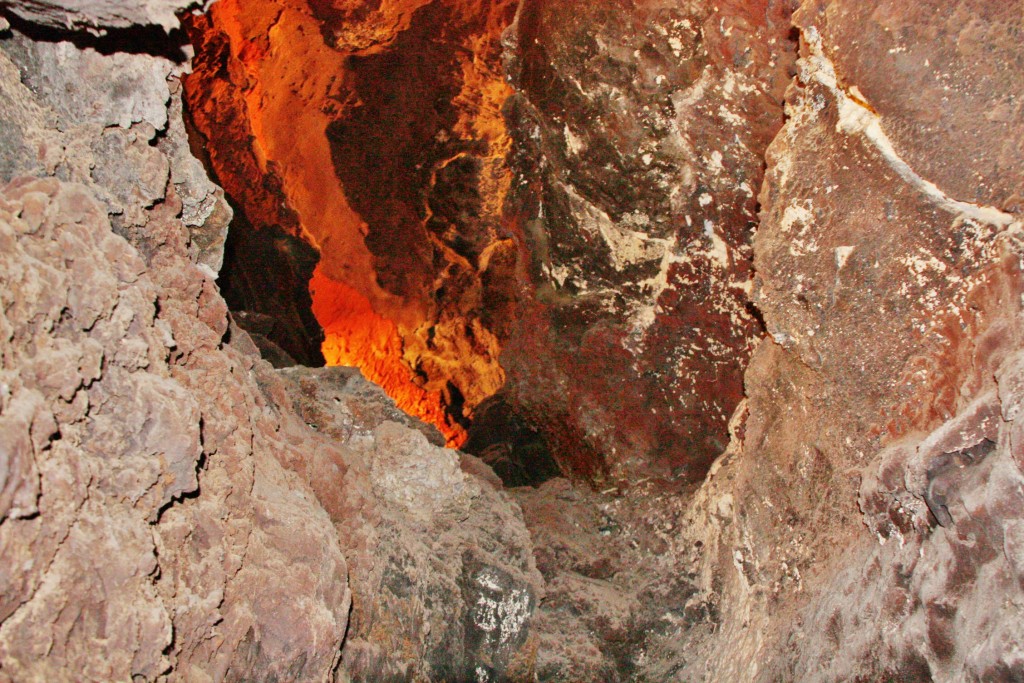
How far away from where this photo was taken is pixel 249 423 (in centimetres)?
175

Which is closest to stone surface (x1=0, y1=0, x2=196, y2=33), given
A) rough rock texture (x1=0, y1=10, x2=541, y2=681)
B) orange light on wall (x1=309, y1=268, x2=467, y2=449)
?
rough rock texture (x1=0, y1=10, x2=541, y2=681)

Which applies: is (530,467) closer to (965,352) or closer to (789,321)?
(789,321)

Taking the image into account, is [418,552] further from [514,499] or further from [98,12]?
[98,12]

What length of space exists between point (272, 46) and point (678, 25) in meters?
1.60

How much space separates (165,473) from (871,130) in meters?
1.48

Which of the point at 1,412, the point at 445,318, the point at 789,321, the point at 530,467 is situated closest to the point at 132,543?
the point at 1,412

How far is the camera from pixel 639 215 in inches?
88.0

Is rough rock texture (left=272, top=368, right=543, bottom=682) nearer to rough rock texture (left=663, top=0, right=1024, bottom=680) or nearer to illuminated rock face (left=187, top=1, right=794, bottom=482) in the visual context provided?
illuminated rock face (left=187, top=1, right=794, bottom=482)

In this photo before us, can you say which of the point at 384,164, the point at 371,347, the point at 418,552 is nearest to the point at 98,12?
the point at 418,552

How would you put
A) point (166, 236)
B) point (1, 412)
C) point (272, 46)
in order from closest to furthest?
point (1, 412) < point (166, 236) < point (272, 46)

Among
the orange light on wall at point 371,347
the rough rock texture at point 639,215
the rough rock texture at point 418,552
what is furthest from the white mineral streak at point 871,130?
the orange light on wall at point 371,347

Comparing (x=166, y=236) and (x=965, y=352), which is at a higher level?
(x=965, y=352)

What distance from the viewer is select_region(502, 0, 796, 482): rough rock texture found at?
2.00 metres

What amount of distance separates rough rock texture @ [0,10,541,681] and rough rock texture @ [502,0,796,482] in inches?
21.3
